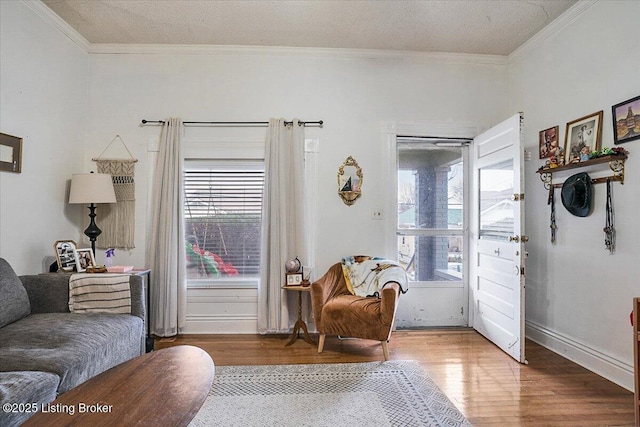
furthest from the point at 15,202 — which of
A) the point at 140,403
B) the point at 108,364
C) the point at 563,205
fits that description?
the point at 563,205

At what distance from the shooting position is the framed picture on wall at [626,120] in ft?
7.06

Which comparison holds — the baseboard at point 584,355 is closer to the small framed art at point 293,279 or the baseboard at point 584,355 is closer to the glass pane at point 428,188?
the glass pane at point 428,188

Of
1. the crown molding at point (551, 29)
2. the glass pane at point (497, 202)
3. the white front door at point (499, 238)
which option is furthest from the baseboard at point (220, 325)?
the crown molding at point (551, 29)

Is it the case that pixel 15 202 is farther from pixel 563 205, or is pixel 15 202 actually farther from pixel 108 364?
pixel 563 205

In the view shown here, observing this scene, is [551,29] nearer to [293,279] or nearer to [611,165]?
[611,165]

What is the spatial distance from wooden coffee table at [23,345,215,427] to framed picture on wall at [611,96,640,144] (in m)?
3.02

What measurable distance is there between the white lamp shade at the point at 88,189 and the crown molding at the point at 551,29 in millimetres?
A: 4226

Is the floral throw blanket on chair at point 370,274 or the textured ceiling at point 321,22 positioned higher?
the textured ceiling at point 321,22

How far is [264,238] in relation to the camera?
3.12 meters

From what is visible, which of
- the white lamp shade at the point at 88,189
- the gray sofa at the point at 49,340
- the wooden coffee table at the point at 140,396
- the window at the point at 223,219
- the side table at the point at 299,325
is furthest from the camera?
the window at the point at 223,219

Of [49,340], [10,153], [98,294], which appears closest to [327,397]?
[49,340]

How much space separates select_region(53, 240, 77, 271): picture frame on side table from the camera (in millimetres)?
2573

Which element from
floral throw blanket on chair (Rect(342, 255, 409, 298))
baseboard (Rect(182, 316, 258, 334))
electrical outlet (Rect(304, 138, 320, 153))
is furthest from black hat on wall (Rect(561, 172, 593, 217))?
baseboard (Rect(182, 316, 258, 334))

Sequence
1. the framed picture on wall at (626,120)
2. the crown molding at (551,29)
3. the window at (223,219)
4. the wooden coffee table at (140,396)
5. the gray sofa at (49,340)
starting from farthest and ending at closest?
the window at (223,219) < the crown molding at (551,29) < the framed picture on wall at (626,120) < the gray sofa at (49,340) < the wooden coffee table at (140,396)
